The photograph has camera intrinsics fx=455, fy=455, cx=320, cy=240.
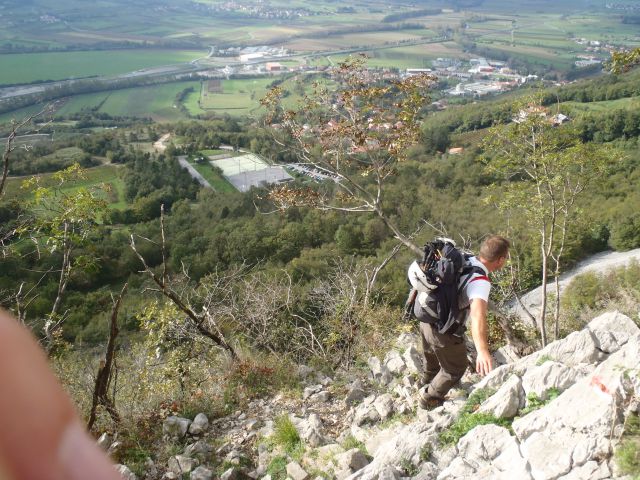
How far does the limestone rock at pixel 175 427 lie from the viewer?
5.37m

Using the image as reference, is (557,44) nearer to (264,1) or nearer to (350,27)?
(350,27)

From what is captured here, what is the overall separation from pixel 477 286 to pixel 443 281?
11.2 inches

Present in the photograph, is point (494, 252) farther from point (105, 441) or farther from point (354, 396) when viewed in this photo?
point (105, 441)

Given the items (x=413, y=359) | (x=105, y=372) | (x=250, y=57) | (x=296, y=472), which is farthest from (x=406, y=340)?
(x=250, y=57)

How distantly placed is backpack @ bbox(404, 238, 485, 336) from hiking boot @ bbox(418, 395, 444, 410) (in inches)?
49.3

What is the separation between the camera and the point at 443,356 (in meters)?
4.46

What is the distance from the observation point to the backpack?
3760mm

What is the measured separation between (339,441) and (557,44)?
99.9 meters

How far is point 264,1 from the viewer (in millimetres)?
143125

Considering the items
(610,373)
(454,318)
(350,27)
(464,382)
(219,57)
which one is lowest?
(464,382)

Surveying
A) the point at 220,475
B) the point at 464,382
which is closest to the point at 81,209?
the point at 220,475

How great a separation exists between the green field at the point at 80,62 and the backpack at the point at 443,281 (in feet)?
246

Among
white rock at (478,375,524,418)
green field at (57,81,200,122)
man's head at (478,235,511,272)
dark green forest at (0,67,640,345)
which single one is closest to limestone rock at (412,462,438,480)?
white rock at (478,375,524,418)

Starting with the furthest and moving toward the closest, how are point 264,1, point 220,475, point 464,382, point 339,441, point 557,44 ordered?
point 264,1 → point 557,44 → point 464,382 → point 339,441 → point 220,475
